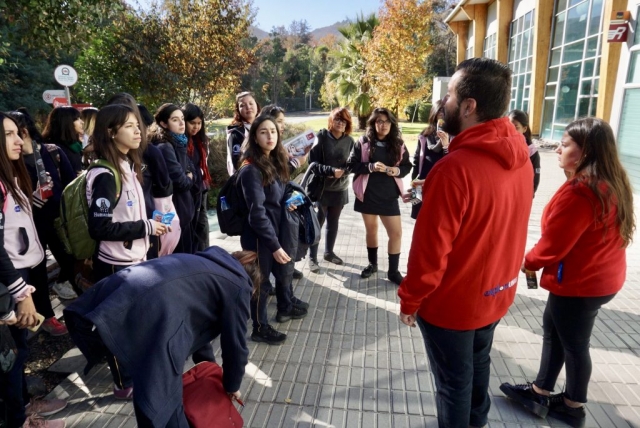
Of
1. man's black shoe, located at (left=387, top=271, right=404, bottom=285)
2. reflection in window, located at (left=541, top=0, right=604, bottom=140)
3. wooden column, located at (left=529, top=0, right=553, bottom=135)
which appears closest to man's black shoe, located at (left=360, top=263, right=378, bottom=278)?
man's black shoe, located at (left=387, top=271, right=404, bottom=285)

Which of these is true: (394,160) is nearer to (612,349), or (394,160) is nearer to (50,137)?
(612,349)

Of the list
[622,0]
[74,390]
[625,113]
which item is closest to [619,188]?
[74,390]

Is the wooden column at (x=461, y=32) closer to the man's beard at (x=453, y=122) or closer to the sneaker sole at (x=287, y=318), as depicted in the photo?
the sneaker sole at (x=287, y=318)

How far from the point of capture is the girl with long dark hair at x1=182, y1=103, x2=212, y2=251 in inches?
161

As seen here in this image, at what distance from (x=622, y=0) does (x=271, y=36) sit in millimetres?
51819

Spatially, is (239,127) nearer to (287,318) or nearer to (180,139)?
(180,139)

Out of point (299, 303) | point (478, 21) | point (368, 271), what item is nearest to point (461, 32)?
point (478, 21)

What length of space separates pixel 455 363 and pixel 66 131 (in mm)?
3778

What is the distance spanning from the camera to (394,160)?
4.27m

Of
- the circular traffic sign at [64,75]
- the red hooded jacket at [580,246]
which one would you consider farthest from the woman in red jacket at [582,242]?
the circular traffic sign at [64,75]

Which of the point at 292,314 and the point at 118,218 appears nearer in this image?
the point at 118,218

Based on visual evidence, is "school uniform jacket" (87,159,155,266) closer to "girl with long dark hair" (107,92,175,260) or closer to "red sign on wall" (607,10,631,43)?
"girl with long dark hair" (107,92,175,260)

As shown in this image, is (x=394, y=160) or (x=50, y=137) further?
(x=394, y=160)

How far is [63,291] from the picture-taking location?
4.12m
